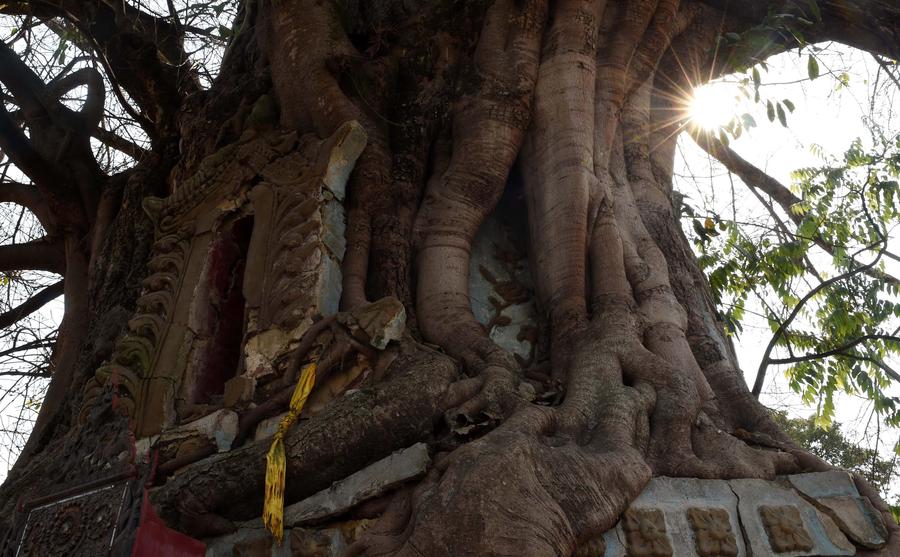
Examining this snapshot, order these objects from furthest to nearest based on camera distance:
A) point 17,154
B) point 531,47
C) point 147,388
Result: point 17,154 → point 531,47 → point 147,388

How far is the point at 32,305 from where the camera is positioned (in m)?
6.93

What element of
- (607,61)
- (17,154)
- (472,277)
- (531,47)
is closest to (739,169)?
(607,61)

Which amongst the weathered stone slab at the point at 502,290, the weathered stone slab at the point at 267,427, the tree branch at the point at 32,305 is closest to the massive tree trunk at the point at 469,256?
the weathered stone slab at the point at 267,427

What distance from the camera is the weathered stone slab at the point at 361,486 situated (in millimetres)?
2744

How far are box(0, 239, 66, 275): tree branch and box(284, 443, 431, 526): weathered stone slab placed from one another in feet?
14.3

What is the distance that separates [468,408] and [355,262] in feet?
4.00

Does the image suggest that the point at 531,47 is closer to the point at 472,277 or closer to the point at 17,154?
the point at 472,277

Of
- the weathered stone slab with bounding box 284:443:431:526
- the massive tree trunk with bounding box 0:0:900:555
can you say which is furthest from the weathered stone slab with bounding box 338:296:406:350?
the weathered stone slab with bounding box 284:443:431:526

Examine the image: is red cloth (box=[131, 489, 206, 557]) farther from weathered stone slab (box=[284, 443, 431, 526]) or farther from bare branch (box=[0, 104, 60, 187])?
bare branch (box=[0, 104, 60, 187])

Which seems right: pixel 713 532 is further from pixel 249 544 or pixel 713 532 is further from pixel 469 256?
pixel 469 256

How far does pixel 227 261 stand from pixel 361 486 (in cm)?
186

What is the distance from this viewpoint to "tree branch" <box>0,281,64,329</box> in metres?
6.64

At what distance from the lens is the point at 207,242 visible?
4.19m

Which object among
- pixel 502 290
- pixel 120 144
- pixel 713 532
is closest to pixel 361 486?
pixel 713 532
